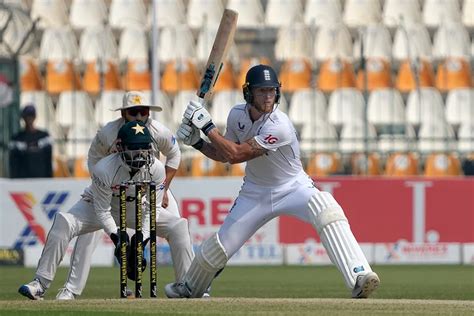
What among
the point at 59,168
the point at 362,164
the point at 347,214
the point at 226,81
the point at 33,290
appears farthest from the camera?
the point at 226,81

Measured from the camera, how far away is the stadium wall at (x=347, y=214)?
62.5 feet

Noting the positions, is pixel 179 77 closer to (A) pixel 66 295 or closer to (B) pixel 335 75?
(B) pixel 335 75

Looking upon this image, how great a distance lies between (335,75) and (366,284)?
1275cm

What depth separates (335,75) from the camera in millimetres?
22594

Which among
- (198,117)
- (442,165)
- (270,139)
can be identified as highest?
(198,117)

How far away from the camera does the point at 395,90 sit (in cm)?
2275

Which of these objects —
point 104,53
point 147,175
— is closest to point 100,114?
point 104,53

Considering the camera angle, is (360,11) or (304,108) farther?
(360,11)

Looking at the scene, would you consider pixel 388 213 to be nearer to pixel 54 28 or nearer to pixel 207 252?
pixel 54 28

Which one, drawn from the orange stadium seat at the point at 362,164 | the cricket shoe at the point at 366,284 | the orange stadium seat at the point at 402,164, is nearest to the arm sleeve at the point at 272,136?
the cricket shoe at the point at 366,284

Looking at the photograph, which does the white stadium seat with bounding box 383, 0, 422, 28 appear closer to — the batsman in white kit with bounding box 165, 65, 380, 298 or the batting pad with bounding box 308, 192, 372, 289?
the batsman in white kit with bounding box 165, 65, 380, 298

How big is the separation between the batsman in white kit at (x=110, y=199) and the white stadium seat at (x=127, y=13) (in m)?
13.1

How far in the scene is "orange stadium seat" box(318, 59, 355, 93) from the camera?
22.4 meters

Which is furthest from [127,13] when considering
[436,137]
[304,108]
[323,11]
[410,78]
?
[436,137]
